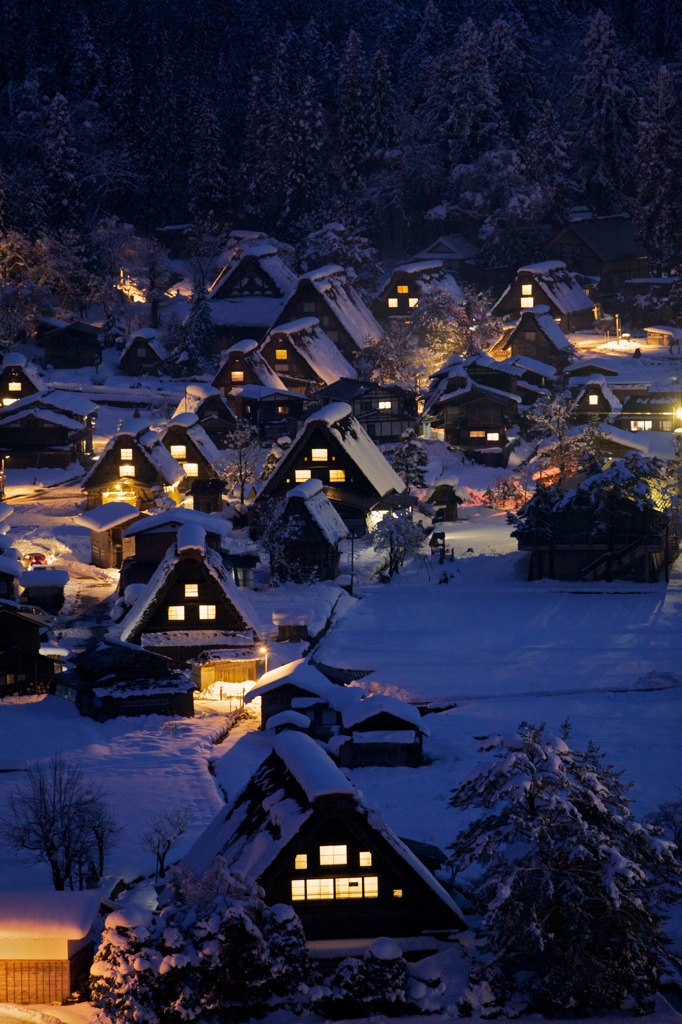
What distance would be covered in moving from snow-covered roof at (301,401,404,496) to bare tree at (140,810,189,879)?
1092 inches

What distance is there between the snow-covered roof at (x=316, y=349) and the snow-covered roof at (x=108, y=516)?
2266 centimetres

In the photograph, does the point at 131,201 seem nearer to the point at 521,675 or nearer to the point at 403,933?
the point at 521,675

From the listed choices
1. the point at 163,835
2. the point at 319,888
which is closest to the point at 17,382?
the point at 163,835

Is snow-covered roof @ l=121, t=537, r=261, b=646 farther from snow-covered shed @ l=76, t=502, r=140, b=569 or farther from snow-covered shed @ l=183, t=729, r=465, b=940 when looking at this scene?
snow-covered shed @ l=183, t=729, r=465, b=940

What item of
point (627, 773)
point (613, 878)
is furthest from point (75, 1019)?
point (627, 773)

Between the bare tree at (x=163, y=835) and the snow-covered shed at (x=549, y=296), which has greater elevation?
the snow-covered shed at (x=549, y=296)

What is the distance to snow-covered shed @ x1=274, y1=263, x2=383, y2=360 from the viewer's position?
268ft

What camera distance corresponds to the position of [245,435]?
216ft

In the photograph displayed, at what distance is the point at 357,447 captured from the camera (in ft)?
198

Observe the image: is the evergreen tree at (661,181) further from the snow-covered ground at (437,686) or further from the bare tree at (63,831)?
the bare tree at (63,831)

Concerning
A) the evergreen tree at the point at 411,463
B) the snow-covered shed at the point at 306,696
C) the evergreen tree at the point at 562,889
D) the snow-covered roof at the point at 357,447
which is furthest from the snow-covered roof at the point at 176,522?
the evergreen tree at the point at 562,889

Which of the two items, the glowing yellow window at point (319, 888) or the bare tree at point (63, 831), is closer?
the glowing yellow window at point (319, 888)

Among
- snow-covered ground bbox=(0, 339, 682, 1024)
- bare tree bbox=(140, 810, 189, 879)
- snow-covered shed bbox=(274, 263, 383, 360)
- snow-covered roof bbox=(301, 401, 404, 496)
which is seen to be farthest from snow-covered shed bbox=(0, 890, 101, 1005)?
snow-covered shed bbox=(274, 263, 383, 360)

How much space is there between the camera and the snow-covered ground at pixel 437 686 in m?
34.0
